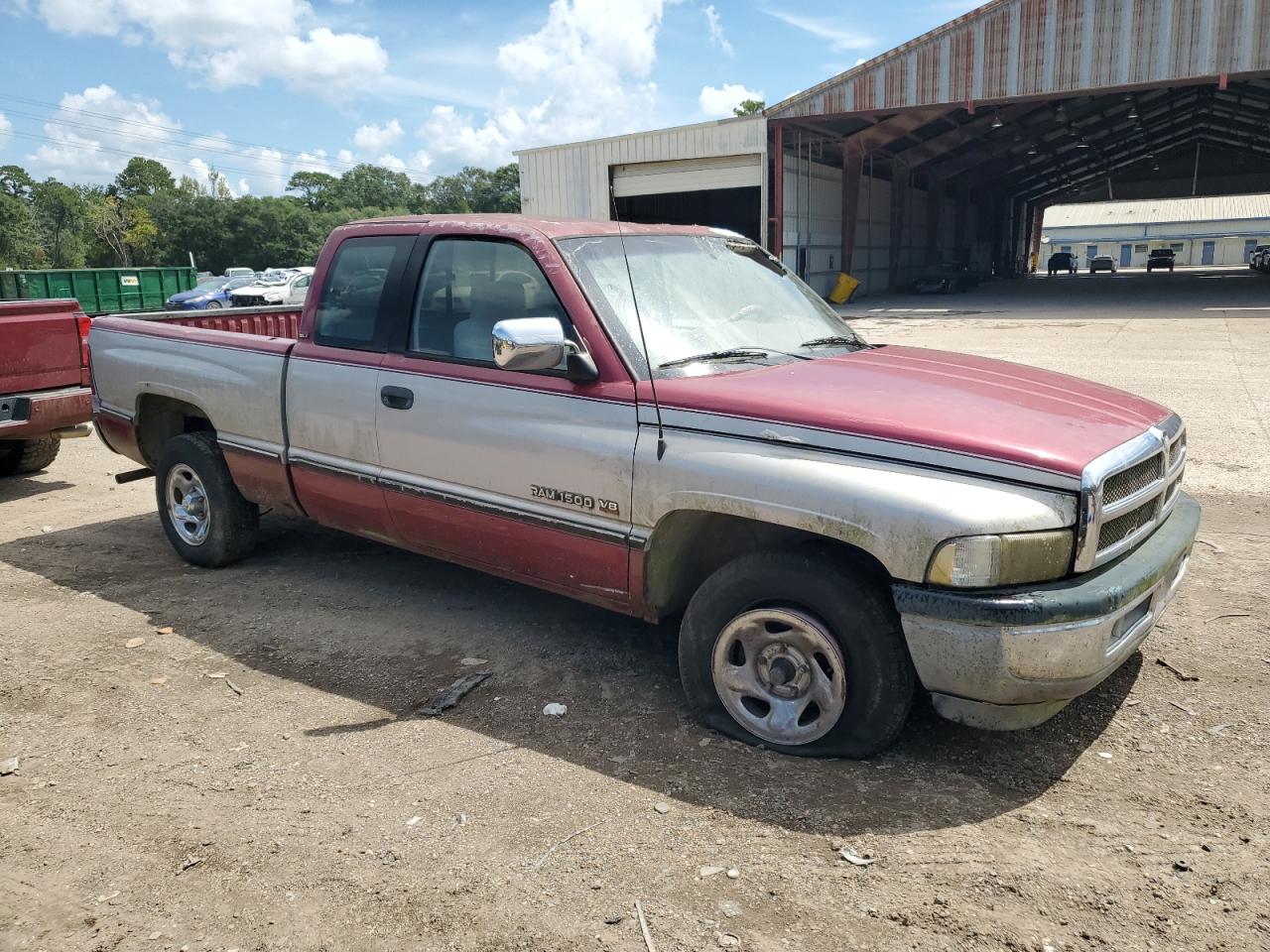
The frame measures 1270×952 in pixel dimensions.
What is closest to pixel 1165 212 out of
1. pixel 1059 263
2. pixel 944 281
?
pixel 1059 263

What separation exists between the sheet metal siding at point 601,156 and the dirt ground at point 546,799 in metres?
24.1

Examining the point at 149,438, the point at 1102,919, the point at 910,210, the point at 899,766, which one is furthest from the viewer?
the point at 910,210

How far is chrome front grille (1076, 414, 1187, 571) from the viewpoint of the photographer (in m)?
2.98

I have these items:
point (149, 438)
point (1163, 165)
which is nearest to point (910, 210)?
point (1163, 165)

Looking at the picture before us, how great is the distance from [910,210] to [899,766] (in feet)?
142

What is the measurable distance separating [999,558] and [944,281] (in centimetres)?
3896

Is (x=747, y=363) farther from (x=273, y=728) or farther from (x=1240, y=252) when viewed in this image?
(x=1240, y=252)

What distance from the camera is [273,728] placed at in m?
3.75

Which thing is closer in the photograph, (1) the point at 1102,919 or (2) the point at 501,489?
(1) the point at 1102,919

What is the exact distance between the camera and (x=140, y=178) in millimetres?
119812

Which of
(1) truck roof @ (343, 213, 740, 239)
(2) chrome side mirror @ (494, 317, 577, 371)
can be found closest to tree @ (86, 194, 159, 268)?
(1) truck roof @ (343, 213, 740, 239)

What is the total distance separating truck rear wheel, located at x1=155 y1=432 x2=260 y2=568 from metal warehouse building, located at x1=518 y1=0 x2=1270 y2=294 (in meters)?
24.6

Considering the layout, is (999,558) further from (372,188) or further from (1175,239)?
(372,188)

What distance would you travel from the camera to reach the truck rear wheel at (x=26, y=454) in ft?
26.5
